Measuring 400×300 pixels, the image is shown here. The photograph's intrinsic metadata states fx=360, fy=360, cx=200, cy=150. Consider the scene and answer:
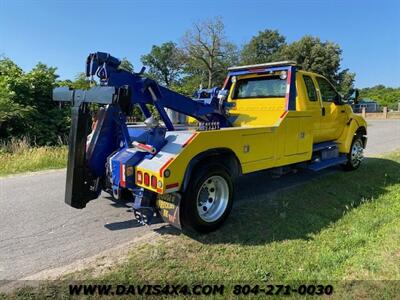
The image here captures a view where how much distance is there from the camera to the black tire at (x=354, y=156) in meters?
8.40

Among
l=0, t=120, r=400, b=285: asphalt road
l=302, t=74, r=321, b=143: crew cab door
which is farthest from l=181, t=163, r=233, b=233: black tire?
l=302, t=74, r=321, b=143: crew cab door

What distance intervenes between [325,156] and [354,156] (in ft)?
4.78

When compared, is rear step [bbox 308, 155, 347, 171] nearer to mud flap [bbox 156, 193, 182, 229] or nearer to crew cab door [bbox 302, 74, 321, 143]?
crew cab door [bbox 302, 74, 321, 143]

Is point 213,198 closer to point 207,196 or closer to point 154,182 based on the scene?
point 207,196

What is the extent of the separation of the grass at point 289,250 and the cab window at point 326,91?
2.41m

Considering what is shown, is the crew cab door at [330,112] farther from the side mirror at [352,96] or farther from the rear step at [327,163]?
the side mirror at [352,96]

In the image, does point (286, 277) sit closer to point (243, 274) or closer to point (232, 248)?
point (243, 274)

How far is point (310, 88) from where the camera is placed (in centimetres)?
712

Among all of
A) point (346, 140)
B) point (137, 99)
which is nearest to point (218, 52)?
point (346, 140)

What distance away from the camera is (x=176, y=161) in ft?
14.0

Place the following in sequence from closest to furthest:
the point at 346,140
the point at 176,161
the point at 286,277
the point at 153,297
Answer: the point at 153,297 → the point at 286,277 → the point at 176,161 → the point at 346,140

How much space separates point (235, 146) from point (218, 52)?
42.4 meters

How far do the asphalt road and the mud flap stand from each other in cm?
58

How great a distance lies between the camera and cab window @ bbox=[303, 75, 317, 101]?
6992 millimetres
